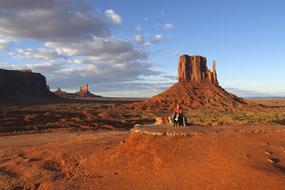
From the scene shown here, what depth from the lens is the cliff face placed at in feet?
328

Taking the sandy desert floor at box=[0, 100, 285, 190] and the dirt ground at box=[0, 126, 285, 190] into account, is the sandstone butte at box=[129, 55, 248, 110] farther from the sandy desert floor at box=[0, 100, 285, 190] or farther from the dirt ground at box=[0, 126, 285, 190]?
the dirt ground at box=[0, 126, 285, 190]

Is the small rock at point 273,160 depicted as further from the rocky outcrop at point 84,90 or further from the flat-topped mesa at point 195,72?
the rocky outcrop at point 84,90

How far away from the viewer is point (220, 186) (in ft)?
32.9

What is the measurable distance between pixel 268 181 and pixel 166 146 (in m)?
4.17

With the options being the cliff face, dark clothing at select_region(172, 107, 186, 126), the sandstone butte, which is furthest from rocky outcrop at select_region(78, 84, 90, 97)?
dark clothing at select_region(172, 107, 186, 126)

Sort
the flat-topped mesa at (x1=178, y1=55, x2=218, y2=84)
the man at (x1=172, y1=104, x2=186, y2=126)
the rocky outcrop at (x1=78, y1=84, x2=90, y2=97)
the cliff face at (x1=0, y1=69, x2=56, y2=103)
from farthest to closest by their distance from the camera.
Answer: the rocky outcrop at (x1=78, y1=84, x2=90, y2=97), the cliff face at (x1=0, y1=69, x2=56, y2=103), the flat-topped mesa at (x1=178, y1=55, x2=218, y2=84), the man at (x1=172, y1=104, x2=186, y2=126)

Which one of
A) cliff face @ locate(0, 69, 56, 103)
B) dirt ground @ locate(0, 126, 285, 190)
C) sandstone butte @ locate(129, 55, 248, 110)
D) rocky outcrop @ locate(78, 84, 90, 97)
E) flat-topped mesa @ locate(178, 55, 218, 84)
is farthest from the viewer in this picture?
rocky outcrop @ locate(78, 84, 90, 97)

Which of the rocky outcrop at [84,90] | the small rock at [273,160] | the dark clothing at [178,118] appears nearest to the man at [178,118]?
the dark clothing at [178,118]

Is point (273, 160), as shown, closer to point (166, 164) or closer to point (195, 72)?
point (166, 164)

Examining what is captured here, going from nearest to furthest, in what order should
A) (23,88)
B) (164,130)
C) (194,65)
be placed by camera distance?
(164,130) → (194,65) → (23,88)

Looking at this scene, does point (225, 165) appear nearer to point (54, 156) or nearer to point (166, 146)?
point (166, 146)

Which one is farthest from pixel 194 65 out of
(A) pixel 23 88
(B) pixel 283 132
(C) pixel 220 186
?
(C) pixel 220 186

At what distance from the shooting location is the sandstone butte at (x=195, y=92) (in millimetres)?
72188

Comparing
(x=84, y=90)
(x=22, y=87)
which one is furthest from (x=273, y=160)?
(x=84, y=90)
